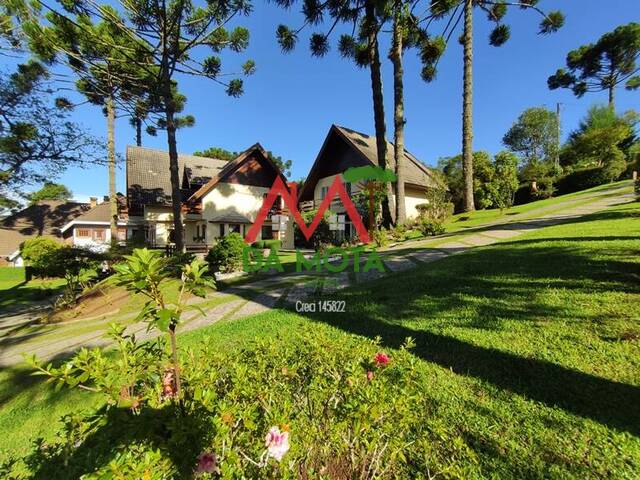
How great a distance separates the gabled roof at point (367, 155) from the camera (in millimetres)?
21000

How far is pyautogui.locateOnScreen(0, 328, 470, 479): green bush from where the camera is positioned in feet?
4.27

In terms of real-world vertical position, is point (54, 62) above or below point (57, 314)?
above

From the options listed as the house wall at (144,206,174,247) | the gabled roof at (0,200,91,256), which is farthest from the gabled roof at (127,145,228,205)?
the gabled roof at (0,200,91,256)

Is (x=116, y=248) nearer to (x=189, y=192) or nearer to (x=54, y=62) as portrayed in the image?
(x=54, y=62)

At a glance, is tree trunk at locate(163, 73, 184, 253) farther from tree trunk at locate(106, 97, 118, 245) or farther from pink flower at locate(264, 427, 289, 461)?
pink flower at locate(264, 427, 289, 461)

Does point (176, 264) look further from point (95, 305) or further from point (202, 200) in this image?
point (202, 200)

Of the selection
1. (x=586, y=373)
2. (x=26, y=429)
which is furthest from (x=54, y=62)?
(x=586, y=373)

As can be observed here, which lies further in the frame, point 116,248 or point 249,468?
point 116,248

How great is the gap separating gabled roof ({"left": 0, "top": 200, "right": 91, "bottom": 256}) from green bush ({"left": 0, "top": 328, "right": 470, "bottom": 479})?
46.9 metres

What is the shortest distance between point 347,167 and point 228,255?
14.6 metres

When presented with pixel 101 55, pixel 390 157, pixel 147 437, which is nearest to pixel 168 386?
pixel 147 437

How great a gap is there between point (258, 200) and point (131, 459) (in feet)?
78.5

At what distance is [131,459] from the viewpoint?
115 cm

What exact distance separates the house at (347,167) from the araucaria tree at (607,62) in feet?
98.9
